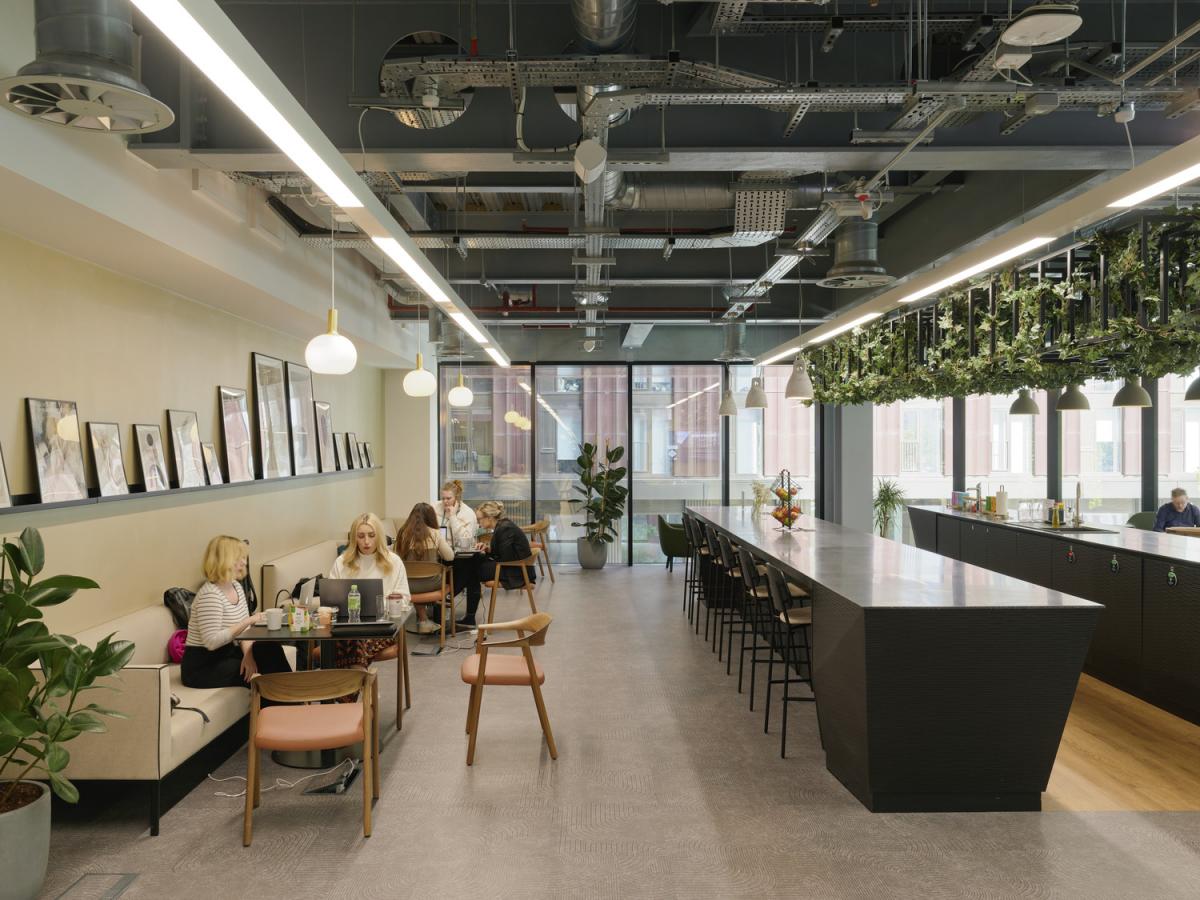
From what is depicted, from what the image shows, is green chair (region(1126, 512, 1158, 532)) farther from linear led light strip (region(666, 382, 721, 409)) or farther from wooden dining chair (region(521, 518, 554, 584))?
wooden dining chair (region(521, 518, 554, 584))

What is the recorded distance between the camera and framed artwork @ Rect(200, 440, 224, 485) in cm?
601

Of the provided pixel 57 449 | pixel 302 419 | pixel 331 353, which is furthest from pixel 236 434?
pixel 331 353

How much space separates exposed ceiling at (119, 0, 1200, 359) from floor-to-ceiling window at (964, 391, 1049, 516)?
6301 mm

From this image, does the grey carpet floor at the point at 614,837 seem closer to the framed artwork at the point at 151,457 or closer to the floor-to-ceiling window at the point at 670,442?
the framed artwork at the point at 151,457

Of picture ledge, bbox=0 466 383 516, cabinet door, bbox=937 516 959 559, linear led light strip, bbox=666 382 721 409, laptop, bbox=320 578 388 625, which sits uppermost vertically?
linear led light strip, bbox=666 382 721 409

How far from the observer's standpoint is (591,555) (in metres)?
11.6

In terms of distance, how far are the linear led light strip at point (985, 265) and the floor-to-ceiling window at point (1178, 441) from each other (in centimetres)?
661

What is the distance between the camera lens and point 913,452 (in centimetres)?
1266

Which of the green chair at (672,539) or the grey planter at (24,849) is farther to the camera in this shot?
the green chair at (672,539)

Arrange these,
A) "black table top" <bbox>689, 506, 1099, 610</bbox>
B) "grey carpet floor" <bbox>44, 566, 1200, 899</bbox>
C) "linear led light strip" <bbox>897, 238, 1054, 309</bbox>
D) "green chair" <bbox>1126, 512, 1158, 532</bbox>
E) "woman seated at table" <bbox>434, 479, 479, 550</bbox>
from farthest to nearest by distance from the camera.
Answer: "green chair" <bbox>1126, 512, 1158, 532</bbox>
"woman seated at table" <bbox>434, 479, 479, 550</bbox>
"linear led light strip" <bbox>897, 238, 1054, 309</bbox>
"black table top" <bbox>689, 506, 1099, 610</bbox>
"grey carpet floor" <bbox>44, 566, 1200, 899</bbox>

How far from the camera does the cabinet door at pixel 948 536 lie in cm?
887

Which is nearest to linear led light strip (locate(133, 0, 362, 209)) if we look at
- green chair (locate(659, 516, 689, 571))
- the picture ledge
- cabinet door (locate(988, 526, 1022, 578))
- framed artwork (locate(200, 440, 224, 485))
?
the picture ledge

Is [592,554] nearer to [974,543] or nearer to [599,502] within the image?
[599,502]

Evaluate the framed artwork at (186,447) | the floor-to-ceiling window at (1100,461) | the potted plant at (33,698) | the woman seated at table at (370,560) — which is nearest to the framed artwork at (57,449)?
the framed artwork at (186,447)
